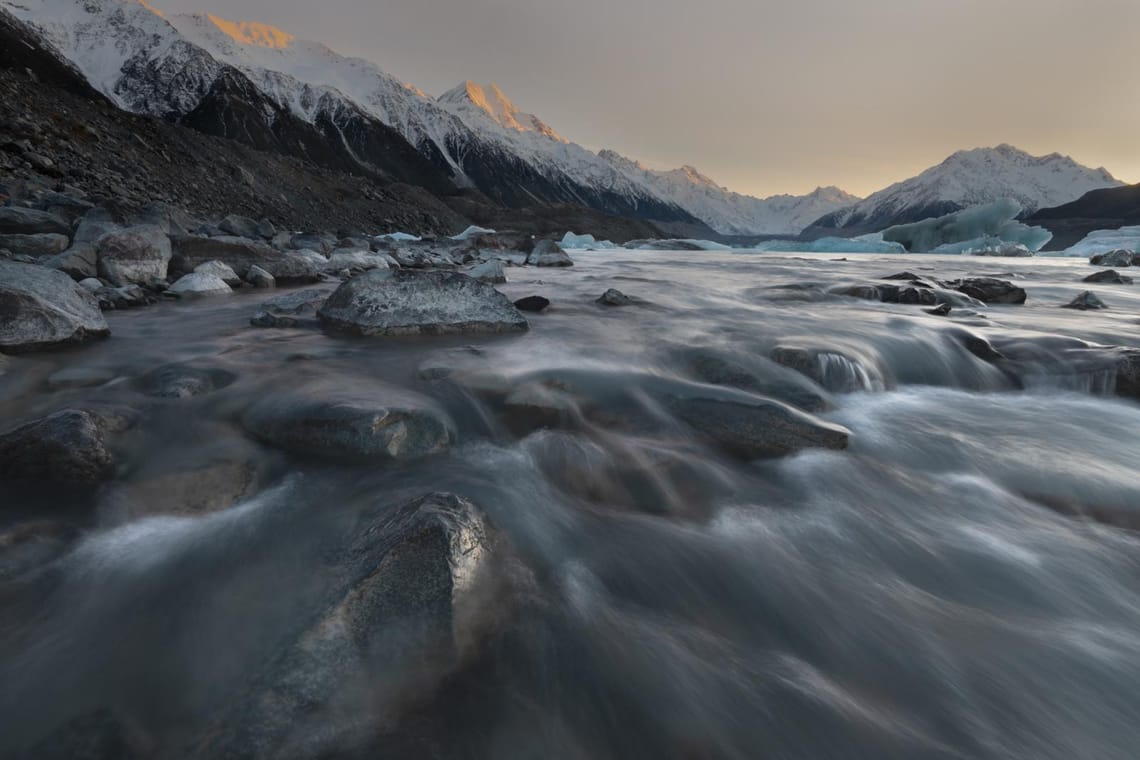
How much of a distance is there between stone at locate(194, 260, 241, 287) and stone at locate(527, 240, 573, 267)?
29.4 ft

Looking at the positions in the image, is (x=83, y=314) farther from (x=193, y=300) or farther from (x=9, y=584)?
(x=9, y=584)

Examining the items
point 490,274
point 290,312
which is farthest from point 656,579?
point 490,274

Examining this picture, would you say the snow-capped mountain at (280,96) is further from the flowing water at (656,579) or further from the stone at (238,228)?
the flowing water at (656,579)

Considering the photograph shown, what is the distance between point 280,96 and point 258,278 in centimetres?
12292

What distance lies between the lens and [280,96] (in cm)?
10388

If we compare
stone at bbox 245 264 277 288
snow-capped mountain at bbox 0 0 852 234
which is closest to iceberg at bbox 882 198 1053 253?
stone at bbox 245 264 277 288

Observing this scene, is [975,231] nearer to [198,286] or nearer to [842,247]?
[842,247]

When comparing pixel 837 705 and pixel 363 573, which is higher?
pixel 363 573

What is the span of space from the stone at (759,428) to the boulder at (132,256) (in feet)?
21.7

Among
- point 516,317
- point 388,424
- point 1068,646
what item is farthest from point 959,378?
point 388,424

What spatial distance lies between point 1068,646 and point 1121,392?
299 cm

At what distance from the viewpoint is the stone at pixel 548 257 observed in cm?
1530

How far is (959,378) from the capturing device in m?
3.80

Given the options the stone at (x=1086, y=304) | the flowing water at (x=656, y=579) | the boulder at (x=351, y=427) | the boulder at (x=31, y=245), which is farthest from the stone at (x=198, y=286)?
the stone at (x=1086, y=304)
